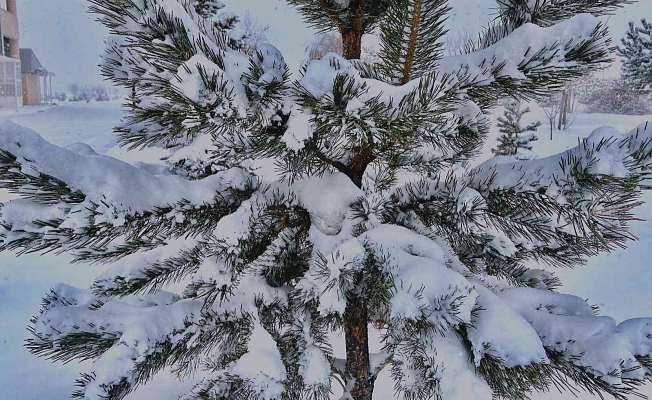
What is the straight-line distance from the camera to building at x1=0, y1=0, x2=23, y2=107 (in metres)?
13.0

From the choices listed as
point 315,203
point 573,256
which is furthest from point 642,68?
point 315,203

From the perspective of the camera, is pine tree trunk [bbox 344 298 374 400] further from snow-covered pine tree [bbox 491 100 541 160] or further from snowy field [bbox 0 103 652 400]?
snow-covered pine tree [bbox 491 100 541 160]

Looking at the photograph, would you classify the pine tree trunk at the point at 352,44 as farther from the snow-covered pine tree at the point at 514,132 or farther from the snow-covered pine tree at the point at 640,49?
the snow-covered pine tree at the point at 640,49

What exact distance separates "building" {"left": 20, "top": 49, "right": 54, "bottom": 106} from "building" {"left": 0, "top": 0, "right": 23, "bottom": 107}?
144cm

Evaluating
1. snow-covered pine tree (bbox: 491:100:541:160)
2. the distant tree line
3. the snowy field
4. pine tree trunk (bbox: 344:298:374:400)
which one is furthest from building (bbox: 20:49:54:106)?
pine tree trunk (bbox: 344:298:374:400)

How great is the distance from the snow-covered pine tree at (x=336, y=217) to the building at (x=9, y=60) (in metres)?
15.1

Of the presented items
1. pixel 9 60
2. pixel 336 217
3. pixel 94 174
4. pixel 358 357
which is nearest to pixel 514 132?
pixel 358 357

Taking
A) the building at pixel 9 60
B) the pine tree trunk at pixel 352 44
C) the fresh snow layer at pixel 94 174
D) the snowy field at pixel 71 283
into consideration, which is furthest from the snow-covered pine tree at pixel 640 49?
the building at pixel 9 60

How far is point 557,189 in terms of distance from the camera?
857mm

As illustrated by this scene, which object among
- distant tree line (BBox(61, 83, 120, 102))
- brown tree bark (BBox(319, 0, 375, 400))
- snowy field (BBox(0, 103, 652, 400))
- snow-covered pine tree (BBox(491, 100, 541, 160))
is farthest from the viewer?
distant tree line (BBox(61, 83, 120, 102))

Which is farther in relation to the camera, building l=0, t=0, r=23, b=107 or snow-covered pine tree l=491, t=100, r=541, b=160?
building l=0, t=0, r=23, b=107

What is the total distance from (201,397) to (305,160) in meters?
0.66

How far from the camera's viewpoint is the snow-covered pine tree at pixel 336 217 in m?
0.74

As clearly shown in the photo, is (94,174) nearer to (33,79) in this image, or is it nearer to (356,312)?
(356,312)
